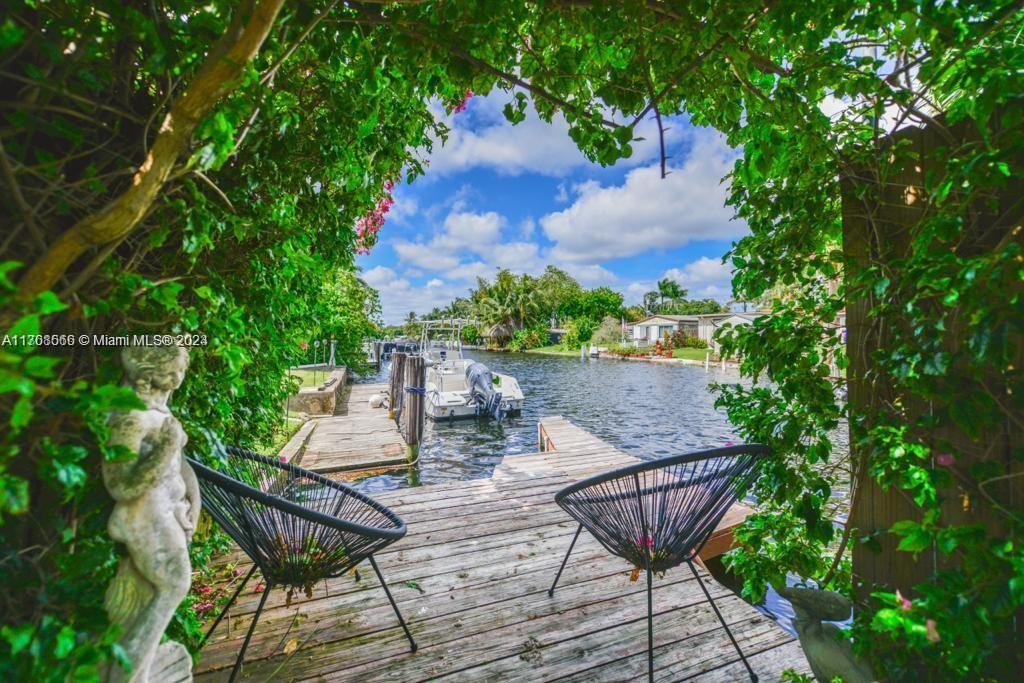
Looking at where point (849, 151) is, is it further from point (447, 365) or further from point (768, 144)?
point (447, 365)

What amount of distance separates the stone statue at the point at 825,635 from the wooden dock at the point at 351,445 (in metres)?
4.95

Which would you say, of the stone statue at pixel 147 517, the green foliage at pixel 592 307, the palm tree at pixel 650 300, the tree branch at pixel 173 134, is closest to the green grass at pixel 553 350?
the green foliage at pixel 592 307

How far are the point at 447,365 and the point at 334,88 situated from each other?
11.7 metres

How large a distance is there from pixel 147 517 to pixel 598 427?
1044cm

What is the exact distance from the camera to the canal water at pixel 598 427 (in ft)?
24.2

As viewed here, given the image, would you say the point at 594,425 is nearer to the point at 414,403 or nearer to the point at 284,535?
the point at 414,403

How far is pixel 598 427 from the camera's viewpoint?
35.6 feet

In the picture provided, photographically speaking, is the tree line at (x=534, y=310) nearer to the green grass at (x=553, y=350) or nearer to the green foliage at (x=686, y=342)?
the green grass at (x=553, y=350)

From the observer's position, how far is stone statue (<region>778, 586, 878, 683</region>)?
1.43 meters

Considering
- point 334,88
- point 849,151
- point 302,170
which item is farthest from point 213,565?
point 849,151

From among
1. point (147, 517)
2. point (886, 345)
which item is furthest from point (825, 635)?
point (147, 517)

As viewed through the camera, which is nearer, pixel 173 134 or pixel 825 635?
pixel 173 134

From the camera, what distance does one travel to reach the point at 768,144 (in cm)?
130

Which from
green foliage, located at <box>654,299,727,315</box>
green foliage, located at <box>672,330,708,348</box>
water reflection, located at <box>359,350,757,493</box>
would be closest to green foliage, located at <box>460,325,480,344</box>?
green foliage, located at <box>672,330,708,348</box>
